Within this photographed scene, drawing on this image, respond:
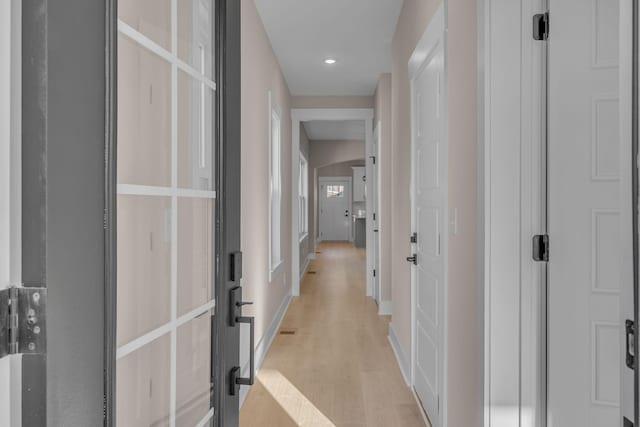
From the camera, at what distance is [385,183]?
18.4ft

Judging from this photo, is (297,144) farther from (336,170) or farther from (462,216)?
(336,170)

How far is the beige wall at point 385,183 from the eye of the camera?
18.2ft

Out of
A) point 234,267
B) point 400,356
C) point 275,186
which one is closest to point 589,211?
point 234,267

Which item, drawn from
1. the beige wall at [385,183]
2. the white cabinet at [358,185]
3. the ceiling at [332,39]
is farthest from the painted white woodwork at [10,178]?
the white cabinet at [358,185]

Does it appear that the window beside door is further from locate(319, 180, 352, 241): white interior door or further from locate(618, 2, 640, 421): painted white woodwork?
locate(319, 180, 352, 241): white interior door

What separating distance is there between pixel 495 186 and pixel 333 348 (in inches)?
116

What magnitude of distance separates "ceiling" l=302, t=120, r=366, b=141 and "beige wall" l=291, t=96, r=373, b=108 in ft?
6.09

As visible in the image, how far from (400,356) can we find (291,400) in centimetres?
110

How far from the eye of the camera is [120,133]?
0.89m

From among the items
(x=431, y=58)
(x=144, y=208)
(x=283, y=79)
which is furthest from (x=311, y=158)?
(x=144, y=208)

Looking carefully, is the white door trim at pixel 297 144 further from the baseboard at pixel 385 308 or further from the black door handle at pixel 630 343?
the black door handle at pixel 630 343

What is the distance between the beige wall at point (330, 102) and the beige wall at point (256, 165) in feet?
5.17

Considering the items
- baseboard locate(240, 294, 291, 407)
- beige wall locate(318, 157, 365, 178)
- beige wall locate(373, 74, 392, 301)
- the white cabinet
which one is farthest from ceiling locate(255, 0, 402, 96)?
beige wall locate(318, 157, 365, 178)

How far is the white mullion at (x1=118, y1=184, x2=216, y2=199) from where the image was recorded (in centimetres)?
92
